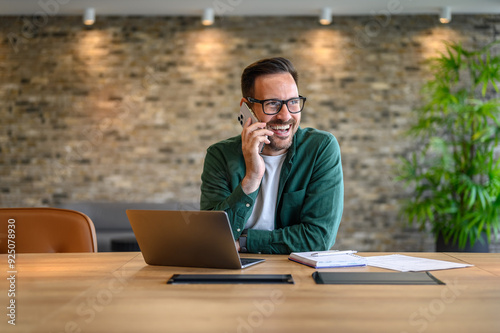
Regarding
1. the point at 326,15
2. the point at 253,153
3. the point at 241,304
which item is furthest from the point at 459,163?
the point at 241,304

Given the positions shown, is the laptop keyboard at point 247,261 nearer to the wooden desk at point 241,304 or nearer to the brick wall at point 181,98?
the wooden desk at point 241,304

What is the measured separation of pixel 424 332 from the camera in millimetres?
784

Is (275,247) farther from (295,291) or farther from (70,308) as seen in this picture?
(70,308)

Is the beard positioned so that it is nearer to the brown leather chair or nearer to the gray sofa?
the brown leather chair

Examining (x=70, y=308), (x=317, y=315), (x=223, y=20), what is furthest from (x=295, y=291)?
(x=223, y=20)

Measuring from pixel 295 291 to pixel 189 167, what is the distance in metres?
4.55

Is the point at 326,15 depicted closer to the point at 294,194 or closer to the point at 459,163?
the point at 459,163

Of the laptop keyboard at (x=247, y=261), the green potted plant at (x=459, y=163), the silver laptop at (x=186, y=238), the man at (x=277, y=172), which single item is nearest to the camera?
the silver laptop at (x=186, y=238)

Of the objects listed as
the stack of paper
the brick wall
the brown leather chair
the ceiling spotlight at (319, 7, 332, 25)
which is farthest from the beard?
the ceiling spotlight at (319, 7, 332, 25)

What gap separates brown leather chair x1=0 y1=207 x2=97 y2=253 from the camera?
1841mm

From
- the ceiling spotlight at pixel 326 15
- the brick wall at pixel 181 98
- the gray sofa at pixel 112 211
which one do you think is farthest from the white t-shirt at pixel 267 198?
the ceiling spotlight at pixel 326 15

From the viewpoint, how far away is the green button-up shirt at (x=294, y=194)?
1.76 meters

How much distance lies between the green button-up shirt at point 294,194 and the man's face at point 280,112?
6cm

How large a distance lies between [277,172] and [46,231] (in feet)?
3.15
